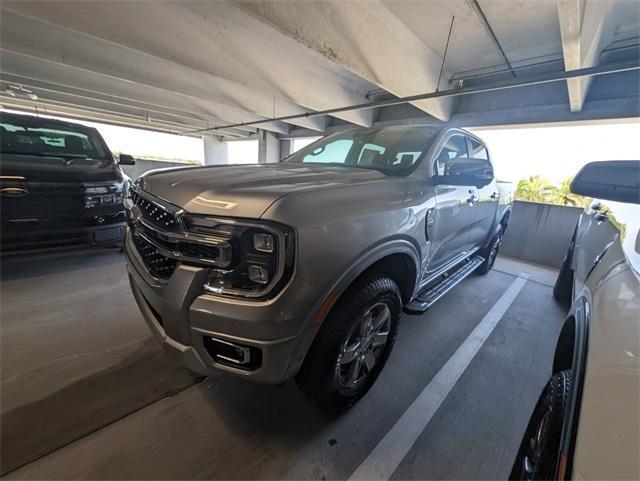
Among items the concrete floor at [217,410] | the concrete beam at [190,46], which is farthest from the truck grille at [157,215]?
the concrete beam at [190,46]

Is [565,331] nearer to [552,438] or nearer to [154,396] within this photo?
[552,438]

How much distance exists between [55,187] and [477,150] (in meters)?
4.83

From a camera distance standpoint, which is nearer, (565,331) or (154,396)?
(565,331)

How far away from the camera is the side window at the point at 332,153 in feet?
8.16

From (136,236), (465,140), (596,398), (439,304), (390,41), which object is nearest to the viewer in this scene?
(596,398)

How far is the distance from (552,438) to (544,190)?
8.39m

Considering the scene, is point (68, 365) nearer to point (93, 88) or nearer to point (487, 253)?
point (487, 253)

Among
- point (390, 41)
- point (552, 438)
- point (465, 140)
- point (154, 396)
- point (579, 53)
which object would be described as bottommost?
point (154, 396)

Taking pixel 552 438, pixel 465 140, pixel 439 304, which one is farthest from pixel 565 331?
pixel 465 140

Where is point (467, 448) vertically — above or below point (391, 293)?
below

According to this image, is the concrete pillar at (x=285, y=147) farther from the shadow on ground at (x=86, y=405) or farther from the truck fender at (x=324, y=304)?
the truck fender at (x=324, y=304)

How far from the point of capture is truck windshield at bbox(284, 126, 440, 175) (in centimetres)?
209

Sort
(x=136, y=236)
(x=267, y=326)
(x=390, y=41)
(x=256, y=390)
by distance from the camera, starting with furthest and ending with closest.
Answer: (x=390, y=41) → (x=256, y=390) → (x=136, y=236) → (x=267, y=326)

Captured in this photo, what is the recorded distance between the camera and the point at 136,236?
5.28ft
